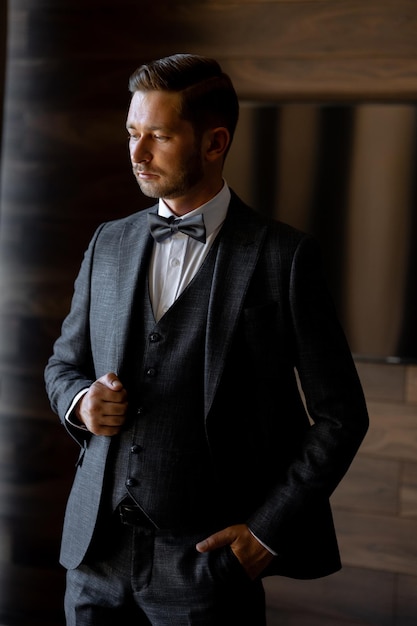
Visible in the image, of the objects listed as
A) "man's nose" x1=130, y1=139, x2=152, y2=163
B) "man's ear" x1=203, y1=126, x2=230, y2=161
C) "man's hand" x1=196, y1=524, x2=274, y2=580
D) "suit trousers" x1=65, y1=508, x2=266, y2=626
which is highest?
"man's ear" x1=203, y1=126, x2=230, y2=161

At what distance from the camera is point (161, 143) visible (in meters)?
1.37

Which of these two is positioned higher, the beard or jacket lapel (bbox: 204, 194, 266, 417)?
the beard

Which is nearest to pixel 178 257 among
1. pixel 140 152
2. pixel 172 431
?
pixel 140 152

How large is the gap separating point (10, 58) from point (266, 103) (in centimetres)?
88

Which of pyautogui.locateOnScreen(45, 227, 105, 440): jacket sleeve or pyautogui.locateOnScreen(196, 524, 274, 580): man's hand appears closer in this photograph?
pyautogui.locateOnScreen(196, 524, 274, 580): man's hand

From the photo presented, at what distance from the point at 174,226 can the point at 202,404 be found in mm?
318

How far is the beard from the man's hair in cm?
5

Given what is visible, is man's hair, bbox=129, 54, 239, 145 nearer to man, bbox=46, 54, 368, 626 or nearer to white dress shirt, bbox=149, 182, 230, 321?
man, bbox=46, 54, 368, 626

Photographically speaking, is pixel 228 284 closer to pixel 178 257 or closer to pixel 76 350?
pixel 178 257

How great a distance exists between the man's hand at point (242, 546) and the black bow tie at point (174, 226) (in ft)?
1.67

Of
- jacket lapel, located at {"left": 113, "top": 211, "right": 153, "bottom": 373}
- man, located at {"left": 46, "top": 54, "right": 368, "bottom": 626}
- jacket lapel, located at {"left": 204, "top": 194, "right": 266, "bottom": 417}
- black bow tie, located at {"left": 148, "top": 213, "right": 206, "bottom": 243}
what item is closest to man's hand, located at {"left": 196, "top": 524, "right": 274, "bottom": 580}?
man, located at {"left": 46, "top": 54, "right": 368, "bottom": 626}

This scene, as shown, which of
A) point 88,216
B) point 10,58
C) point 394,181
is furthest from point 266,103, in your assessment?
point 10,58

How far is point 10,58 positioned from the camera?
267 centimetres

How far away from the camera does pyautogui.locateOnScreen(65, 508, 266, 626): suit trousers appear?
1374 mm
